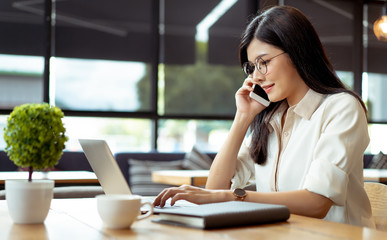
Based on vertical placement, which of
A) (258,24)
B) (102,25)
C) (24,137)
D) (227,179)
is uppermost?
(102,25)

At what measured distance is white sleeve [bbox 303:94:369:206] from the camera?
1.52m

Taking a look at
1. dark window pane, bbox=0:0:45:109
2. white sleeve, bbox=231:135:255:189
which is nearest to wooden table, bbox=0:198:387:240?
white sleeve, bbox=231:135:255:189

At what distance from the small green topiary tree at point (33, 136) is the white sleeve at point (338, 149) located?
787 millimetres

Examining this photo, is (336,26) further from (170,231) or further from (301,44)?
(170,231)

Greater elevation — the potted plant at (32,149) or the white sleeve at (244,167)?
the potted plant at (32,149)

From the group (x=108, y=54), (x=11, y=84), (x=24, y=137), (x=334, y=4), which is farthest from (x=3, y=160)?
(x=334, y=4)

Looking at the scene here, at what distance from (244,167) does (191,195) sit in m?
0.71

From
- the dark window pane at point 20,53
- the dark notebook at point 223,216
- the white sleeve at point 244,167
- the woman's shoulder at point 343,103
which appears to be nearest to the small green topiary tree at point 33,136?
the dark notebook at point 223,216

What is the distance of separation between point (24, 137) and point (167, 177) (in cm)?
264

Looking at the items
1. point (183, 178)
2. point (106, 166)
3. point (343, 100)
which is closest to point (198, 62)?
point (183, 178)

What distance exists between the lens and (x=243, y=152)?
2.14m

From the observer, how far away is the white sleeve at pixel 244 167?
2.11 metres

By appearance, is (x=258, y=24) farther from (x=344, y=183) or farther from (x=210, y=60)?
(x=210, y=60)

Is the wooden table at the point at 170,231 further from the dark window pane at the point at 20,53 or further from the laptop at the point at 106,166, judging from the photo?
the dark window pane at the point at 20,53
